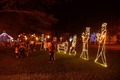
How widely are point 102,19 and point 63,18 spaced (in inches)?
520

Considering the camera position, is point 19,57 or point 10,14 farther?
point 19,57

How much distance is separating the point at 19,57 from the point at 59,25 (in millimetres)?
45843

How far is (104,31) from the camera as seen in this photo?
72.1ft

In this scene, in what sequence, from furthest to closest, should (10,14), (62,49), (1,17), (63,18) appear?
(63,18), (62,49), (1,17), (10,14)

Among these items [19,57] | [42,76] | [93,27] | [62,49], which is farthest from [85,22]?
[42,76]

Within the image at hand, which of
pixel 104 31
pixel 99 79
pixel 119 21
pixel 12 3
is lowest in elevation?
pixel 99 79

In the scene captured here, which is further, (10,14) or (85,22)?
(85,22)

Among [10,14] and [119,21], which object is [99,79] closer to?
[10,14]

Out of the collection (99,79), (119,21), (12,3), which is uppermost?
(119,21)

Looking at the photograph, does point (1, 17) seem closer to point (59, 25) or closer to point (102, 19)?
point (102, 19)

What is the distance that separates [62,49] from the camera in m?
38.8

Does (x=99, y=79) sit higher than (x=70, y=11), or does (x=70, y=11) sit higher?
(x=70, y=11)

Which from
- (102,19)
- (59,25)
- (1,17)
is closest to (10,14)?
(1,17)

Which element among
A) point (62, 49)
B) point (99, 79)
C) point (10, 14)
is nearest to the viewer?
point (99, 79)
